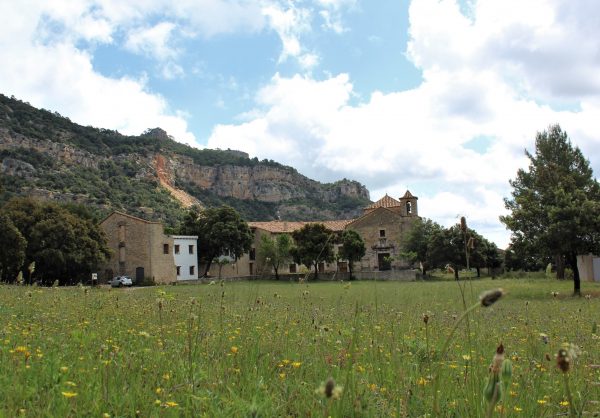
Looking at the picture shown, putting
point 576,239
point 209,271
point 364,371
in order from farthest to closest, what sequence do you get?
point 209,271, point 576,239, point 364,371

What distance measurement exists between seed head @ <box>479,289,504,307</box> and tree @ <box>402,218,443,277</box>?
5949cm

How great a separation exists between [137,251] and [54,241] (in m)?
11.8

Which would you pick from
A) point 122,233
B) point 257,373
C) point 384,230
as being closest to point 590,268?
point 384,230

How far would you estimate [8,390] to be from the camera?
10.4 feet

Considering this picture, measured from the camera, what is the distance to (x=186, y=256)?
191 feet

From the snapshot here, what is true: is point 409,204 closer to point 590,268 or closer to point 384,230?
point 384,230

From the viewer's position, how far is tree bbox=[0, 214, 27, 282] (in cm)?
3650

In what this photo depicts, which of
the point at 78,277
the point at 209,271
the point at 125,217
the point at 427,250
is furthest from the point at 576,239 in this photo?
the point at 209,271

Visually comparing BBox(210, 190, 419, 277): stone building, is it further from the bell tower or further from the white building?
the white building

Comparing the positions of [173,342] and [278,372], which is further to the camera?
[173,342]

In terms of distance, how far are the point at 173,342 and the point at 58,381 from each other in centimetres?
149

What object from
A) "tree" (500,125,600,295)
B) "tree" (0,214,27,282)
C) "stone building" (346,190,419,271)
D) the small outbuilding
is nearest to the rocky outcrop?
"stone building" (346,190,419,271)

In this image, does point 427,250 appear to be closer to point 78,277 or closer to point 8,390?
point 78,277

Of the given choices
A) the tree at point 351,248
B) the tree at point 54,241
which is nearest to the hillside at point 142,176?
the tree at point 54,241
